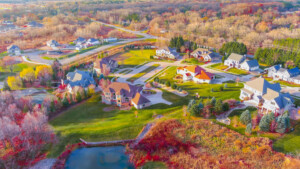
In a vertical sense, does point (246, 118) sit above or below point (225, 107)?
below

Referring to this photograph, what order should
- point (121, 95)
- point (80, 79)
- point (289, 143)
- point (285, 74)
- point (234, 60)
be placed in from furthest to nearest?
point (234, 60), point (285, 74), point (80, 79), point (121, 95), point (289, 143)

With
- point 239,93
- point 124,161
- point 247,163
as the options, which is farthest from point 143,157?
point 239,93

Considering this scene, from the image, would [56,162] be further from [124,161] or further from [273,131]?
[273,131]

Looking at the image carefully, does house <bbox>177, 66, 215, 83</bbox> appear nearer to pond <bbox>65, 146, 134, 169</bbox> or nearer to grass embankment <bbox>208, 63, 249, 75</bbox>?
grass embankment <bbox>208, 63, 249, 75</bbox>

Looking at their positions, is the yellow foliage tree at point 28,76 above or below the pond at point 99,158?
above

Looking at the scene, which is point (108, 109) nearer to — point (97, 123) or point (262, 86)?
point (97, 123)

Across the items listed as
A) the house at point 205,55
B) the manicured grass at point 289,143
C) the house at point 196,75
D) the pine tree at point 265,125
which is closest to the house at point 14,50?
the house at point 196,75

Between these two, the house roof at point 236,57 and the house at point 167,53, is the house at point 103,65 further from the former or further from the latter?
the house roof at point 236,57

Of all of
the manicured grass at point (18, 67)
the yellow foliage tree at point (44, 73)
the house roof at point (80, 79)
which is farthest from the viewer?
the manicured grass at point (18, 67)

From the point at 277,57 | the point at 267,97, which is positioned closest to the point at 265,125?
the point at 267,97
